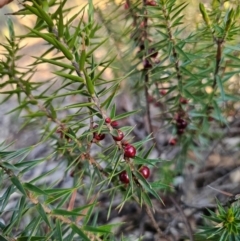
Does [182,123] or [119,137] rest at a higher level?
[119,137]

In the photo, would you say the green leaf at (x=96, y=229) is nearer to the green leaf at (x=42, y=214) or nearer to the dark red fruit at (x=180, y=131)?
the green leaf at (x=42, y=214)

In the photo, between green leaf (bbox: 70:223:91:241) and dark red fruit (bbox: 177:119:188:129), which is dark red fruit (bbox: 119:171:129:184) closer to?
green leaf (bbox: 70:223:91:241)

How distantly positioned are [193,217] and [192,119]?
27 cm

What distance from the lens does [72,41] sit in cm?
53

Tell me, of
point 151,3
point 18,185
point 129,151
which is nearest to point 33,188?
point 18,185

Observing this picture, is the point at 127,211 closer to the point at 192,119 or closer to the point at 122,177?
the point at 192,119

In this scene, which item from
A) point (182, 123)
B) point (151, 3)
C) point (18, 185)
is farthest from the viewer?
point (182, 123)

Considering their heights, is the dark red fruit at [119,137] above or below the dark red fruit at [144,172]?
above

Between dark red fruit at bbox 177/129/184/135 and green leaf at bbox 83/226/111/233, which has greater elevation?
green leaf at bbox 83/226/111/233

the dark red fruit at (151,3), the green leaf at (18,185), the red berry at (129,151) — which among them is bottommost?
the red berry at (129,151)

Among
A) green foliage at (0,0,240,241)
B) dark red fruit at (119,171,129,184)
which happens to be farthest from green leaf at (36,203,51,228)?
dark red fruit at (119,171,129,184)

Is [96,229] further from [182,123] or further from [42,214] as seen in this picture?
[182,123]

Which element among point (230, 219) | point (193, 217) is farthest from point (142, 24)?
point (193, 217)

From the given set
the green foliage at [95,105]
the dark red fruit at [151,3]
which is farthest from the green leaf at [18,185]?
the dark red fruit at [151,3]
